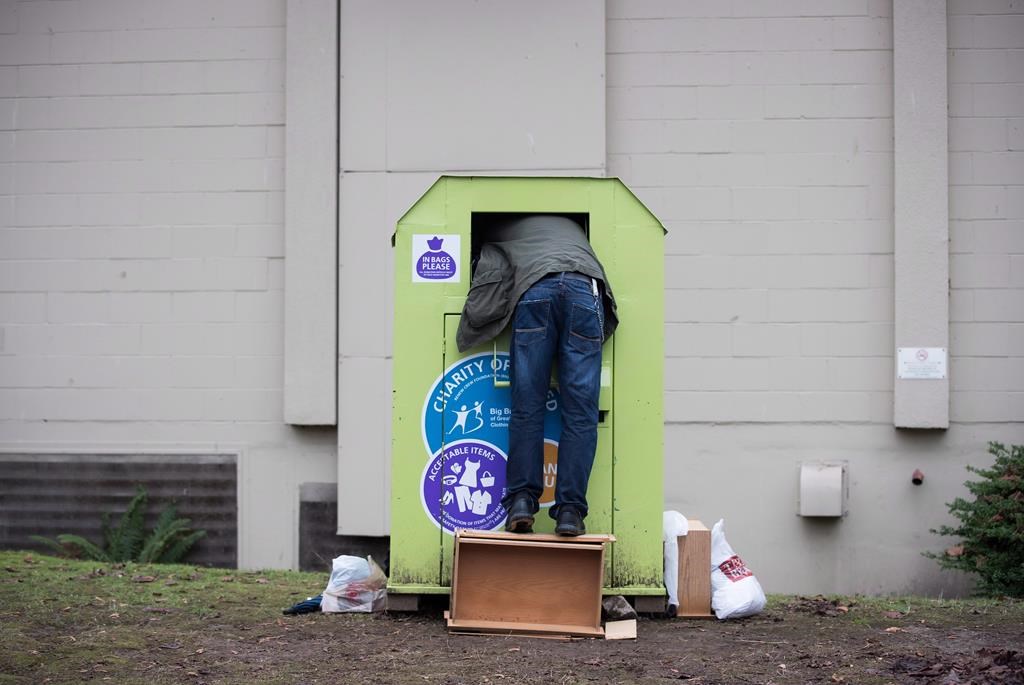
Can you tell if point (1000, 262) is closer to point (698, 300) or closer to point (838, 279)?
point (838, 279)

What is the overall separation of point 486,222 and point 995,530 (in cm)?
345

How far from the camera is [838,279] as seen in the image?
25.5ft

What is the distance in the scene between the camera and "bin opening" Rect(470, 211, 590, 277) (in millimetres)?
5348

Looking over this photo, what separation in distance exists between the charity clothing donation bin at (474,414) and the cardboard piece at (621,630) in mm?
211

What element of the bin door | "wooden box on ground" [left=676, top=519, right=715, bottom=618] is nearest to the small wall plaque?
"wooden box on ground" [left=676, top=519, right=715, bottom=618]

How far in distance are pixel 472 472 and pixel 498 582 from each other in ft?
1.60

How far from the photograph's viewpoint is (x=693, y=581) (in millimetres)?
5379

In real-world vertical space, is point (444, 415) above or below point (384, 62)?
below

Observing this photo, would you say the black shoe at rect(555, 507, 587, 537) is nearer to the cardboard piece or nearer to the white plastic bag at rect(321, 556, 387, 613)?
the cardboard piece

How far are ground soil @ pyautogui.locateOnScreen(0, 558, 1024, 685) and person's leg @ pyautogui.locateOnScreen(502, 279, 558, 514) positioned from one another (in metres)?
0.68

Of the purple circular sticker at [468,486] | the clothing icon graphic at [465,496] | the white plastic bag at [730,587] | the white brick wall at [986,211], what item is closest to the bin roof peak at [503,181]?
the purple circular sticker at [468,486]

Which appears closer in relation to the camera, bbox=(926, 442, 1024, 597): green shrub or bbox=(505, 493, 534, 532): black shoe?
bbox=(505, 493, 534, 532): black shoe

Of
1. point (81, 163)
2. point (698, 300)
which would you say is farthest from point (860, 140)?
point (81, 163)

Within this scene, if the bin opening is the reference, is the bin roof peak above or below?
above
